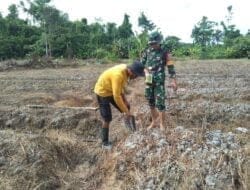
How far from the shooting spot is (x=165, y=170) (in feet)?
18.9

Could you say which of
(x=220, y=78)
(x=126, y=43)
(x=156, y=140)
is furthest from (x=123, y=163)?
(x=126, y=43)

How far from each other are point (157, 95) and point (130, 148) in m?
1.14

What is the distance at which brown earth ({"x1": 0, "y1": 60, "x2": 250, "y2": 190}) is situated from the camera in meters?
5.62

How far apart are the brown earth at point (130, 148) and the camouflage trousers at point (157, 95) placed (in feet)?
1.33

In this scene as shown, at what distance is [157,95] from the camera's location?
24.1ft

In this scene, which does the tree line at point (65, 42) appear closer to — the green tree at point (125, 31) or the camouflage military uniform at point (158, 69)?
the green tree at point (125, 31)

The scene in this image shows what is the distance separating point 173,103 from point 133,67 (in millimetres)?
3780

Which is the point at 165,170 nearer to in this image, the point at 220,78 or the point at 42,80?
the point at 220,78

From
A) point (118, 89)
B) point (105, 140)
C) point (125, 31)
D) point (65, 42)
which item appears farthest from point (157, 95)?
point (125, 31)

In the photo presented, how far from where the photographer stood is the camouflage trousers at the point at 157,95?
7.29 m

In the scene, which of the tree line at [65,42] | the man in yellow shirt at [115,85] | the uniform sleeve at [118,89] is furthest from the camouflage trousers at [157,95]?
the tree line at [65,42]

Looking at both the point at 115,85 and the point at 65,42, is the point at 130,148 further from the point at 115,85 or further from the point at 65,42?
the point at 65,42

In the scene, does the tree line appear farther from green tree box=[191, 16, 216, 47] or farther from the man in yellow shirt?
the man in yellow shirt

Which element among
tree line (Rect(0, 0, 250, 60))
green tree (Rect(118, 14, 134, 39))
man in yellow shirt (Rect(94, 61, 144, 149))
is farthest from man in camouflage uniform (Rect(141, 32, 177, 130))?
green tree (Rect(118, 14, 134, 39))
